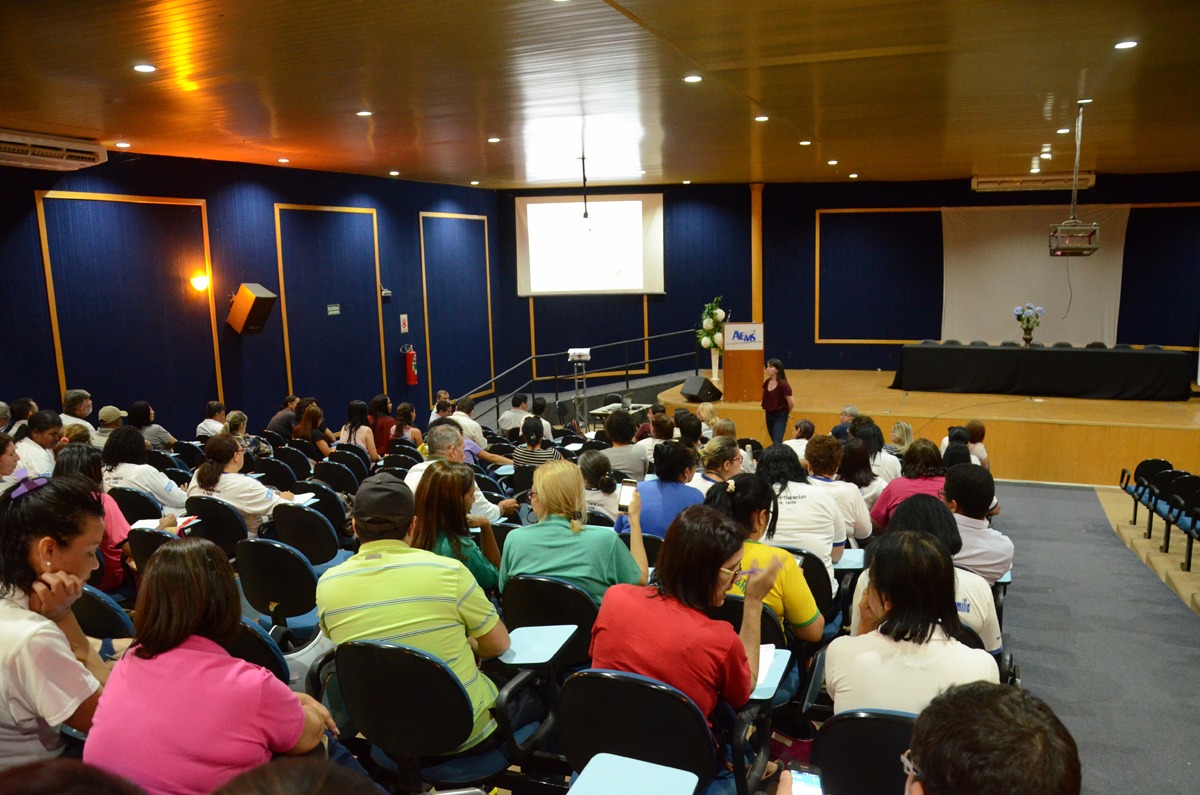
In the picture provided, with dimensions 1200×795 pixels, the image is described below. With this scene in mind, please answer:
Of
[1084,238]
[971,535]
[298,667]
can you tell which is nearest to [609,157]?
[1084,238]

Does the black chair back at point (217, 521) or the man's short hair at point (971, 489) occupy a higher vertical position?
the man's short hair at point (971, 489)

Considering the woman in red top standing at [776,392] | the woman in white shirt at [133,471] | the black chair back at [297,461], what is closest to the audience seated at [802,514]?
the woman in white shirt at [133,471]

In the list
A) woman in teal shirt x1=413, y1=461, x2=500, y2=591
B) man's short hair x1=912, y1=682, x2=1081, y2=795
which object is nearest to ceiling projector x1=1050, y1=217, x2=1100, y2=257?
woman in teal shirt x1=413, y1=461, x2=500, y2=591

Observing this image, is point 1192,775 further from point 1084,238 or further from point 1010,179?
point 1010,179

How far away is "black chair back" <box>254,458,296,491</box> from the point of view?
627cm

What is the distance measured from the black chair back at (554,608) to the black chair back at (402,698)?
2.18 feet

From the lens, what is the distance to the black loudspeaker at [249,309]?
10.9 metres

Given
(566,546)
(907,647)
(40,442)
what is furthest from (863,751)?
(40,442)

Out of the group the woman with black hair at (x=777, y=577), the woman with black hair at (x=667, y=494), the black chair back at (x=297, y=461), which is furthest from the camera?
the black chair back at (x=297, y=461)

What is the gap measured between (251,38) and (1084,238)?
8648 mm

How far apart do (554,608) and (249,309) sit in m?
9.01

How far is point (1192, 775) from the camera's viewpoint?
11.8ft

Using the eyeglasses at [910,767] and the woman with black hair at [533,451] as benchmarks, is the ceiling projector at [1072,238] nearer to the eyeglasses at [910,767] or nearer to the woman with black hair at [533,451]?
the woman with black hair at [533,451]

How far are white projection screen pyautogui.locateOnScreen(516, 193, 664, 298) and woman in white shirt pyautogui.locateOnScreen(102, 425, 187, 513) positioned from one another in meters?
11.3
